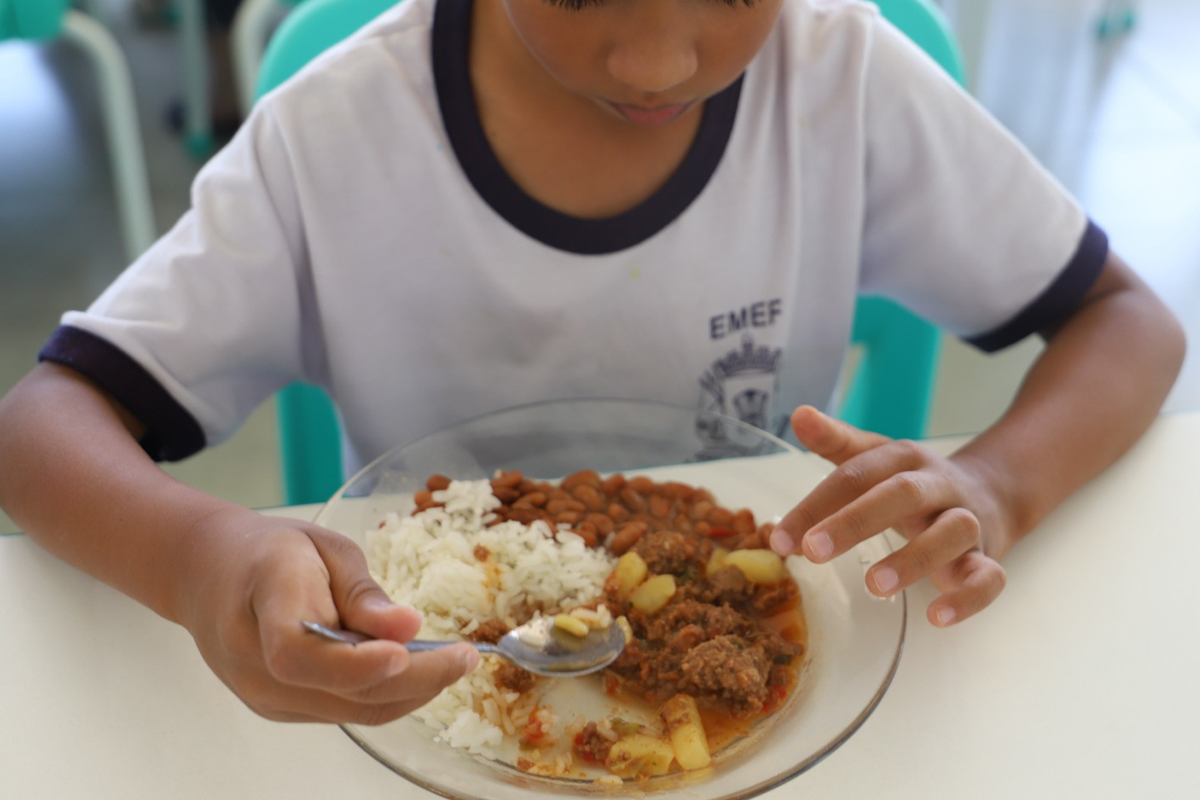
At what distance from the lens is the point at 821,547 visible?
61cm

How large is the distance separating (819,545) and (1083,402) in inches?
12.1

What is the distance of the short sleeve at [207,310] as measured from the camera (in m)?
0.76

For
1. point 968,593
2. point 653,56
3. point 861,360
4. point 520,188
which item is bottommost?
point 861,360

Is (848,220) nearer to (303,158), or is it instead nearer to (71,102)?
(303,158)

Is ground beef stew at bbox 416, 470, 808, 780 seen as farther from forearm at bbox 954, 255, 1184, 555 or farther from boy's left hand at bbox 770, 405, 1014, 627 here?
forearm at bbox 954, 255, 1184, 555

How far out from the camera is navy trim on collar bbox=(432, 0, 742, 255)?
842mm

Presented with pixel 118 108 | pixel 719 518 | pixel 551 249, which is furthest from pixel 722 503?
pixel 118 108

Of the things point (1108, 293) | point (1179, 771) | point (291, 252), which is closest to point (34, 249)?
point (291, 252)

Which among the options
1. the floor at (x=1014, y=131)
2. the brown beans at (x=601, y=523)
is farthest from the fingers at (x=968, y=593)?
the floor at (x=1014, y=131)

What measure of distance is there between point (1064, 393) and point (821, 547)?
0.32 m

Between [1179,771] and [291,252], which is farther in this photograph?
[291,252]

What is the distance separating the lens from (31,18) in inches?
58.3

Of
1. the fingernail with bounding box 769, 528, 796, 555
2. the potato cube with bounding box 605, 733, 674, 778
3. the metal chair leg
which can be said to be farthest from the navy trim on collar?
the metal chair leg

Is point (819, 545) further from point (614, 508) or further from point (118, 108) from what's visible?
point (118, 108)
